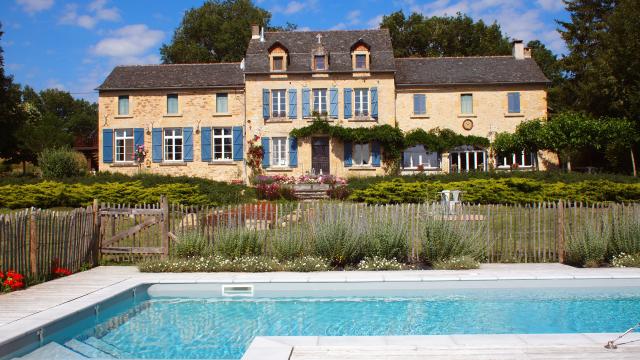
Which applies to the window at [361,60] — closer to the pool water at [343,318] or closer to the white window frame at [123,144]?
the white window frame at [123,144]

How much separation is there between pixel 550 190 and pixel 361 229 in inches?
500

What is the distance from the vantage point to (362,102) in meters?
28.2

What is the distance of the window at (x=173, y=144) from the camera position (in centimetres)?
2912

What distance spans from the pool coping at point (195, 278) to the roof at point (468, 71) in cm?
1980

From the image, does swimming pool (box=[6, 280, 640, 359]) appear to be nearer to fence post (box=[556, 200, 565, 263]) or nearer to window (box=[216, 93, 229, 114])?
fence post (box=[556, 200, 565, 263])

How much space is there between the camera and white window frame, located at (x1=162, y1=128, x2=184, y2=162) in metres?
29.1

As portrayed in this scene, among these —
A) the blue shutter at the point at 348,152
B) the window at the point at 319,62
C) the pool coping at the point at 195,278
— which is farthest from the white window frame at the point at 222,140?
the pool coping at the point at 195,278

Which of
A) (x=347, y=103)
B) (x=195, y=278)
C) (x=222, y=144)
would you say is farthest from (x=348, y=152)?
(x=195, y=278)

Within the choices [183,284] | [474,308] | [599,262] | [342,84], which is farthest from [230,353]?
[342,84]

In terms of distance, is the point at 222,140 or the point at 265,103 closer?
the point at 265,103

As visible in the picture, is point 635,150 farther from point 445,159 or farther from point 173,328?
point 173,328

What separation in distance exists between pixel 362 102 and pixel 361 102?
5 cm

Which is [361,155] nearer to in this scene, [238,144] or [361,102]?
[361,102]

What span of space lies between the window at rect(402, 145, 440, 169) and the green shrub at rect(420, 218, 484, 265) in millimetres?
17999
